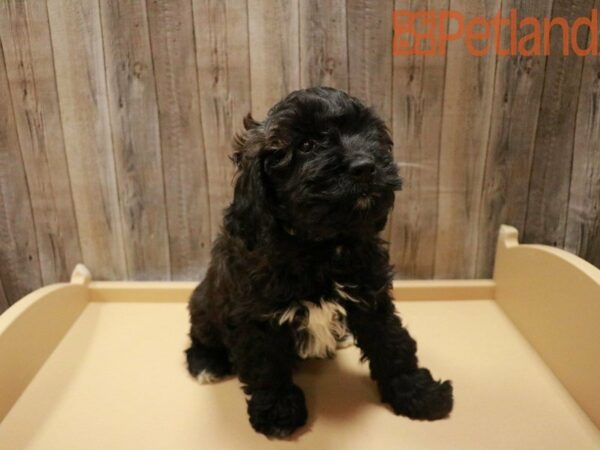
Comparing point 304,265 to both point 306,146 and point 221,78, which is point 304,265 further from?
point 221,78

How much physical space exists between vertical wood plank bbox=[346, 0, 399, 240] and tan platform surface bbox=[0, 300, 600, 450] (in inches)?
36.0

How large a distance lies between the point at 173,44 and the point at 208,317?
1.04 m

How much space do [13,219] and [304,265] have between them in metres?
1.48

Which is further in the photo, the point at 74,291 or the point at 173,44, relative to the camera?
the point at 74,291

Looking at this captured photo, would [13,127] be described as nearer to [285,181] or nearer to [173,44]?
[173,44]

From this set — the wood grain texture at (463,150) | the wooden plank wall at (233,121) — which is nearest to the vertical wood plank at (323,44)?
the wooden plank wall at (233,121)

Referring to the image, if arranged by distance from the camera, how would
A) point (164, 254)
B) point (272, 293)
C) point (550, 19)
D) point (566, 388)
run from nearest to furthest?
point (272, 293) < point (566, 388) < point (550, 19) < point (164, 254)

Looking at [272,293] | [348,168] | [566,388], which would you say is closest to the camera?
[348,168]

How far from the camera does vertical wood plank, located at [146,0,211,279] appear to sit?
2.03 metres

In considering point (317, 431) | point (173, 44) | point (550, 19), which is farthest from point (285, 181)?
point (550, 19)

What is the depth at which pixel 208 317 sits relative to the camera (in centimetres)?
184

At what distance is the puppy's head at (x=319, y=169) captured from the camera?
135cm

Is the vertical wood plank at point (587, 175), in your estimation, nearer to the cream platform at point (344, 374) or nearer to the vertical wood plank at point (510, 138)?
the vertical wood plank at point (510, 138)

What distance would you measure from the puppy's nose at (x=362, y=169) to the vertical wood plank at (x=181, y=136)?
3.34 feet
